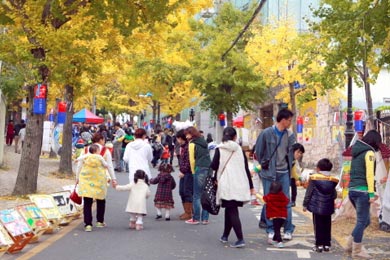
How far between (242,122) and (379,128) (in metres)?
27.6

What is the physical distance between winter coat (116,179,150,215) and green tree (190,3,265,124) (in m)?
23.9

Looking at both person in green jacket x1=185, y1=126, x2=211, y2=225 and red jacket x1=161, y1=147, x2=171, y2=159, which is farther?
red jacket x1=161, y1=147, x2=171, y2=159

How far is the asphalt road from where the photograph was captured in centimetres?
816

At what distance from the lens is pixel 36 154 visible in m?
14.1

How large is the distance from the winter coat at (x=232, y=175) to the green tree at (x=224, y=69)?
2515 centimetres

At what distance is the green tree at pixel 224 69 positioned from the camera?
35750 millimetres

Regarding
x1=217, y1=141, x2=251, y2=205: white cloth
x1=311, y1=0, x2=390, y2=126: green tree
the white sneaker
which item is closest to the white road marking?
the white sneaker

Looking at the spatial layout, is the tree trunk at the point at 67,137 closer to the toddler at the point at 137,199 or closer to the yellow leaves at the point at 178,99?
the toddler at the point at 137,199

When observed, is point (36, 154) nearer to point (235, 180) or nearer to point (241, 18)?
point (235, 180)

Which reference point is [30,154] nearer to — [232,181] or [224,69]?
[232,181]

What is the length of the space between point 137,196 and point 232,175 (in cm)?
227

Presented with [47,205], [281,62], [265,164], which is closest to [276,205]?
[265,164]

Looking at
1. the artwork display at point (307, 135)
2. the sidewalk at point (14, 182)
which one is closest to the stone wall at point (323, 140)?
the artwork display at point (307, 135)

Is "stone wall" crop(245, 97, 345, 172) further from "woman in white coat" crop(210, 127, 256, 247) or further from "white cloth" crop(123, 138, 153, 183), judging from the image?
"woman in white coat" crop(210, 127, 256, 247)
